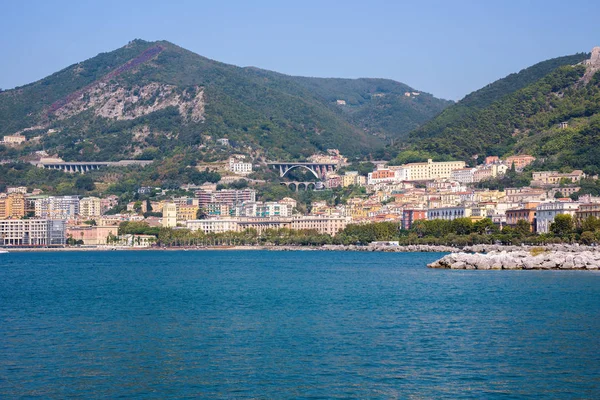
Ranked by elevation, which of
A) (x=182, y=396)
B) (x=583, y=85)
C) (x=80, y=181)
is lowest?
(x=182, y=396)

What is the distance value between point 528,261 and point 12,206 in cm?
8794

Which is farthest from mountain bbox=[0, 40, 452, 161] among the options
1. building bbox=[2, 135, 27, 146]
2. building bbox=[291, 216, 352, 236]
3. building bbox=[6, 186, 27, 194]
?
building bbox=[291, 216, 352, 236]

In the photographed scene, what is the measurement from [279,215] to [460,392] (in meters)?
96.7

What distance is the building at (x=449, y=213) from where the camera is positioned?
91.0 metres

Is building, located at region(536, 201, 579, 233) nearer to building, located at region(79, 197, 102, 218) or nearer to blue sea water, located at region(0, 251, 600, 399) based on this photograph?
blue sea water, located at region(0, 251, 600, 399)

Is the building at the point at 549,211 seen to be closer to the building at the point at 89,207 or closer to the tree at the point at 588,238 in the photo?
the tree at the point at 588,238

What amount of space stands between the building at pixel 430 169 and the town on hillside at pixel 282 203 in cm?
12

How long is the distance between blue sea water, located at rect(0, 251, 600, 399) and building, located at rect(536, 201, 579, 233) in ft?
124

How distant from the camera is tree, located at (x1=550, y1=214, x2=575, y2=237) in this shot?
69125mm

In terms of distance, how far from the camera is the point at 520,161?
11000 centimetres

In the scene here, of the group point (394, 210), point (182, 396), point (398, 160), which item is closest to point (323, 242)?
point (394, 210)

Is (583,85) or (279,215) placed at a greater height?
(583,85)

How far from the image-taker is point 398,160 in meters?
133

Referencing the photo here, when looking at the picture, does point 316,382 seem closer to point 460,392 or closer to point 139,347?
point 460,392
